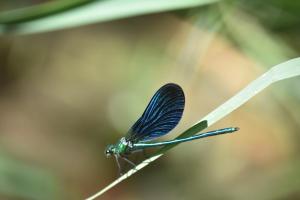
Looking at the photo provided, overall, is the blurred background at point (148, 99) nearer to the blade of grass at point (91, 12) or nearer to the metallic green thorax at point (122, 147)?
the blade of grass at point (91, 12)

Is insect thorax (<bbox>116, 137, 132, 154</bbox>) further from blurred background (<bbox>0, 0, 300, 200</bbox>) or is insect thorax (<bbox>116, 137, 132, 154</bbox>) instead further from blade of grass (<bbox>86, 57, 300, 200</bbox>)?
blurred background (<bbox>0, 0, 300, 200</bbox>)

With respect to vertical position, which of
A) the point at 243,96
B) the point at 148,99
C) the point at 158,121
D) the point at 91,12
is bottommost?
the point at 243,96

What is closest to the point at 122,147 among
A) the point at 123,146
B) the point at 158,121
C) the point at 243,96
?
the point at 123,146

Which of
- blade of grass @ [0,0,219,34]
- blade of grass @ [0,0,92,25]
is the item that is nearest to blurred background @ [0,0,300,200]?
blade of grass @ [0,0,219,34]

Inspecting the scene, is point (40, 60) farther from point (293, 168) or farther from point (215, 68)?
point (293, 168)

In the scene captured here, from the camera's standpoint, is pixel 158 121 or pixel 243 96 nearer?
pixel 243 96

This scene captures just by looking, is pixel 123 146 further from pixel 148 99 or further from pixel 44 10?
pixel 148 99

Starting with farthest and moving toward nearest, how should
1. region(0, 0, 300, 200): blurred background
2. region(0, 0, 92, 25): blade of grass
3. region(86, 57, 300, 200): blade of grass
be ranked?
region(0, 0, 300, 200): blurred background < region(0, 0, 92, 25): blade of grass < region(86, 57, 300, 200): blade of grass
